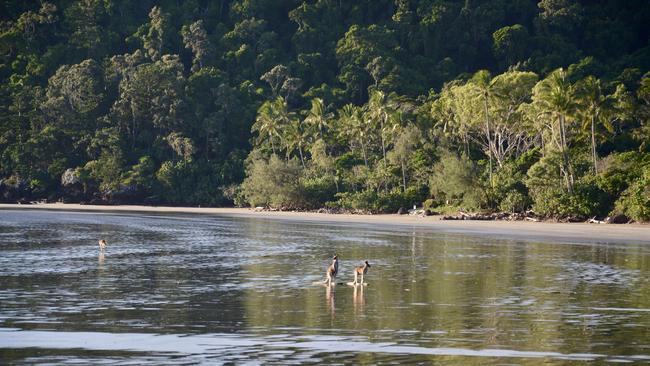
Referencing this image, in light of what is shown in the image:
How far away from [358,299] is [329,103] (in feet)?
321

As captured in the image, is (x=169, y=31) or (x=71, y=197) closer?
(x=71, y=197)

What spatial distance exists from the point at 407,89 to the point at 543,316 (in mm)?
100258

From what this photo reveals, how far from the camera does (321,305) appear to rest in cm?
2445

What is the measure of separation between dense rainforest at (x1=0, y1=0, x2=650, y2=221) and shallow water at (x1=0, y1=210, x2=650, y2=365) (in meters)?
30.5

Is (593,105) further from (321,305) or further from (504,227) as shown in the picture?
(321,305)

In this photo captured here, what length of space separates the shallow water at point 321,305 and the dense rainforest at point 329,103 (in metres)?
30.5

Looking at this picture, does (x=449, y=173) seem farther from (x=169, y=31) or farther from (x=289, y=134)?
(x=169, y=31)

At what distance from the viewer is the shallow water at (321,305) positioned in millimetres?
17750

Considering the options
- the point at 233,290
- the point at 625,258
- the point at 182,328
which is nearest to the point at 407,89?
the point at 625,258

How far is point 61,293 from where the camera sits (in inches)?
1049

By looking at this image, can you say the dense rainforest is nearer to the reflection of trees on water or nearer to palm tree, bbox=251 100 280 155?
palm tree, bbox=251 100 280 155

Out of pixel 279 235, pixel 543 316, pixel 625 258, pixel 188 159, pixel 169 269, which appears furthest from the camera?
pixel 188 159

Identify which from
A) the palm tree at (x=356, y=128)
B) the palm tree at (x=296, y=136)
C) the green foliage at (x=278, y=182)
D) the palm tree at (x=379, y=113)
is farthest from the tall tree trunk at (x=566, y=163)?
the palm tree at (x=296, y=136)

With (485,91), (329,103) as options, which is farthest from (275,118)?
(485,91)
